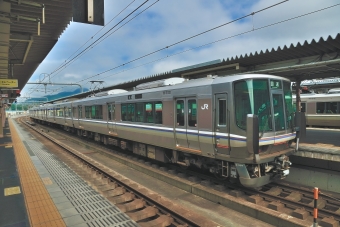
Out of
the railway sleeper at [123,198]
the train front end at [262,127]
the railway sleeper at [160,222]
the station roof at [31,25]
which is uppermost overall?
the station roof at [31,25]

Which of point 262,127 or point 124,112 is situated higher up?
point 124,112

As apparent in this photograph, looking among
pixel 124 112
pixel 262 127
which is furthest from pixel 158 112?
pixel 262 127

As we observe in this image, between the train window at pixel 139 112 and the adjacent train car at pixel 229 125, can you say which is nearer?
the adjacent train car at pixel 229 125

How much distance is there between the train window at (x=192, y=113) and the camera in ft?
24.6

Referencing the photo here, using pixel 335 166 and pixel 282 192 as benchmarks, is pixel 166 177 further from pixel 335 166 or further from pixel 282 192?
pixel 335 166

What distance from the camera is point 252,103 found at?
20.6 ft

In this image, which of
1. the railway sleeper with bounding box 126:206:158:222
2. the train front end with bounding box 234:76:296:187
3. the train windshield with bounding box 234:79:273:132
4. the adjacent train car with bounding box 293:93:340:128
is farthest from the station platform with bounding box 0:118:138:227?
the adjacent train car with bounding box 293:93:340:128

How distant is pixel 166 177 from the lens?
8.49 m

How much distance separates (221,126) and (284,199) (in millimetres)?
2318

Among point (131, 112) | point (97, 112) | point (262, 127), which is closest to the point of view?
point (262, 127)

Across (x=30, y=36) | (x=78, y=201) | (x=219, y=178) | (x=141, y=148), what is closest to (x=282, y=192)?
(x=219, y=178)

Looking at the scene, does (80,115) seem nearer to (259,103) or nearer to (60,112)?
(60,112)

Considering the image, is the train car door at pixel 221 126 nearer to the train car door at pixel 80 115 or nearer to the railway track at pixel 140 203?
the railway track at pixel 140 203

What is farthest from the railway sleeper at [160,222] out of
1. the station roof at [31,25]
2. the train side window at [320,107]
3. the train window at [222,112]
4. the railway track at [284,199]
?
the train side window at [320,107]
